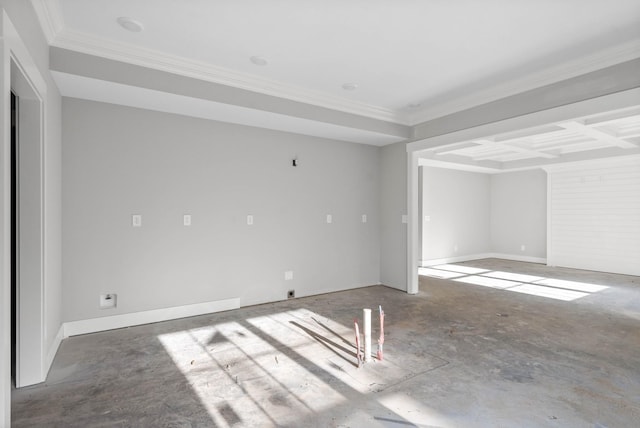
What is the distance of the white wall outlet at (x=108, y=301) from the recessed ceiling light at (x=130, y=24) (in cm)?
262

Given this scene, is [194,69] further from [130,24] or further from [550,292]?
[550,292]

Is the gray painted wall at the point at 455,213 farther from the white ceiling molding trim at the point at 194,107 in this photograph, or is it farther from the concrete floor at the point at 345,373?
the concrete floor at the point at 345,373

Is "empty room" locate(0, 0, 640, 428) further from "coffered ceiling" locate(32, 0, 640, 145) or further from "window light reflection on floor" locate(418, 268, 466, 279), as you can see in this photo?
"window light reflection on floor" locate(418, 268, 466, 279)

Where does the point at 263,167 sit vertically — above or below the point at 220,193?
above

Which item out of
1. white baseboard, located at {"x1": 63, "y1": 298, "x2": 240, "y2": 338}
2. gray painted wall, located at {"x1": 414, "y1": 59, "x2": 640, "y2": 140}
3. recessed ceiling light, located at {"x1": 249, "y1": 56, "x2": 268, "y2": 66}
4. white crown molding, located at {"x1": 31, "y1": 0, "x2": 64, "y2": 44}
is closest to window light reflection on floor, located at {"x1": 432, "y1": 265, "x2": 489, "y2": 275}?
gray painted wall, located at {"x1": 414, "y1": 59, "x2": 640, "y2": 140}

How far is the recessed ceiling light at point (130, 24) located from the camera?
2.51m

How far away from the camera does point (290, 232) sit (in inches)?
186

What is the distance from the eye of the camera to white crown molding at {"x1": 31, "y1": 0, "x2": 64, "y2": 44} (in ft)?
7.46

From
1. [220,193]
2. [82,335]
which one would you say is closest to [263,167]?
[220,193]

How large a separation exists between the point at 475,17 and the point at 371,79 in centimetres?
129

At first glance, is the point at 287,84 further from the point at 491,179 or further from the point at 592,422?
the point at 491,179

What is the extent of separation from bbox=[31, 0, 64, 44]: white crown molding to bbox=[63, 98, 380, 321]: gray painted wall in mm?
894

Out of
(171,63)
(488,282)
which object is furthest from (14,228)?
(488,282)

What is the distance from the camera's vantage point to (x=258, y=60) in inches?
125
